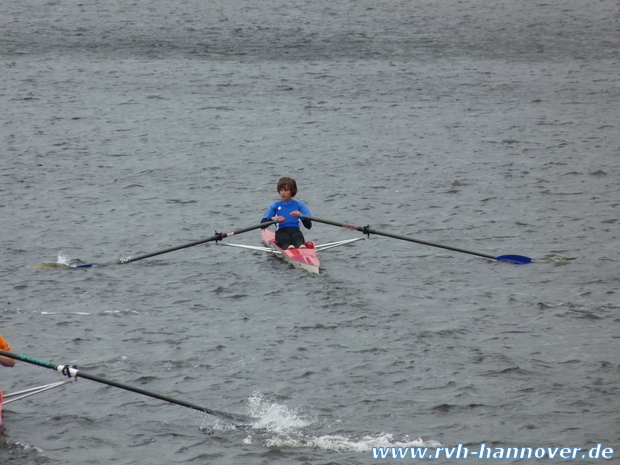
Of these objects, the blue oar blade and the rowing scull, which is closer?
the rowing scull

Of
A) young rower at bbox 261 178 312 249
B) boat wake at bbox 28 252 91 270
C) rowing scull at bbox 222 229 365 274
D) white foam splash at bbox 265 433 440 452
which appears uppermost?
young rower at bbox 261 178 312 249

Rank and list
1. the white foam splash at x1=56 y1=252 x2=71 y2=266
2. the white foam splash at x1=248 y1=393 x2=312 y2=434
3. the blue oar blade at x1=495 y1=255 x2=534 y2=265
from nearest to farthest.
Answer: the white foam splash at x1=248 y1=393 x2=312 y2=434 → the blue oar blade at x1=495 y1=255 x2=534 y2=265 → the white foam splash at x1=56 y1=252 x2=71 y2=266

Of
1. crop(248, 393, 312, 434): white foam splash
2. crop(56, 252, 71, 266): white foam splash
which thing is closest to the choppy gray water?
crop(248, 393, 312, 434): white foam splash

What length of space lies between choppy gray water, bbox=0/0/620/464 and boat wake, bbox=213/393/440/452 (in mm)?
52

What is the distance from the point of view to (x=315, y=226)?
23.9 m

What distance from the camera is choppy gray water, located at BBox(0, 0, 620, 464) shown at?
1370cm

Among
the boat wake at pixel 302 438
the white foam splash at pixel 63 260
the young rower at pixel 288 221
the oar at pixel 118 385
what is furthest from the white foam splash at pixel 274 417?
the white foam splash at pixel 63 260

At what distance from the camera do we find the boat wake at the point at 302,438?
41.5 feet

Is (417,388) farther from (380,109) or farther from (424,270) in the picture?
(380,109)

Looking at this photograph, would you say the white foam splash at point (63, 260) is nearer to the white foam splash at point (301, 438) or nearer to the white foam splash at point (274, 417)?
the white foam splash at point (274, 417)

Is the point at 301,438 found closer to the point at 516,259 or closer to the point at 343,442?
the point at 343,442

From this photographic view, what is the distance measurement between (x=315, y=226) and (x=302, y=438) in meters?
11.6

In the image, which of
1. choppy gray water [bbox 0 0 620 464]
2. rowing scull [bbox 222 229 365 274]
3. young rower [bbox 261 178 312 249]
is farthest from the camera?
young rower [bbox 261 178 312 249]

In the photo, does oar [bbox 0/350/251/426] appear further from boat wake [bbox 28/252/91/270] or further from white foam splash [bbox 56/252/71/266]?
white foam splash [bbox 56/252/71/266]
